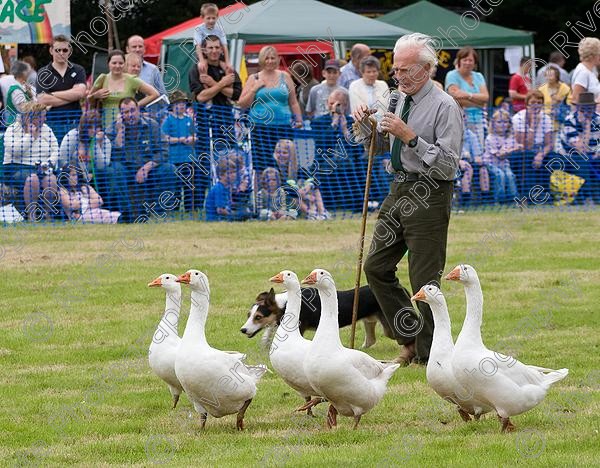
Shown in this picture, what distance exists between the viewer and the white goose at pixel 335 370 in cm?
689

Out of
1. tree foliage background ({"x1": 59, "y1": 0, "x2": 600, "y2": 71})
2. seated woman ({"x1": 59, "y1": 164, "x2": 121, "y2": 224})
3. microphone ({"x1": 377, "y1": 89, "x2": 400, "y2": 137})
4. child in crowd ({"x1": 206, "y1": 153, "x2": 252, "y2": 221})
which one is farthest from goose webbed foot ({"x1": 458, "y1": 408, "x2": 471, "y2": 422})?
tree foliage background ({"x1": 59, "y1": 0, "x2": 600, "y2": 71})

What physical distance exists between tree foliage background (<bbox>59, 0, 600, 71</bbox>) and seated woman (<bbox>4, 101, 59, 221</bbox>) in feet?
55.5

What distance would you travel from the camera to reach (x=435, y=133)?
8.38 meters

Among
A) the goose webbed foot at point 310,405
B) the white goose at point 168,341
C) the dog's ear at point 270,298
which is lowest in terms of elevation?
the goose webbed foot at point 310,405

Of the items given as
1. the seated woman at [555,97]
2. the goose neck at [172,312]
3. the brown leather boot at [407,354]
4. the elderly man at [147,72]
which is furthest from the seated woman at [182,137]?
the goose neck at [172,312]

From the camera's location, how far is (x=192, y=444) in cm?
675

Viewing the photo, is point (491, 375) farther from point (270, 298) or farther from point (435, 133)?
point (270, 298)

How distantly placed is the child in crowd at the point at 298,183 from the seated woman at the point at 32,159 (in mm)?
3069

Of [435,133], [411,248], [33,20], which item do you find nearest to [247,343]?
[411,248]

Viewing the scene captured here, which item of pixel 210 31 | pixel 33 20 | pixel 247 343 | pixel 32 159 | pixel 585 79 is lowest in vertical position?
pixel 247 343

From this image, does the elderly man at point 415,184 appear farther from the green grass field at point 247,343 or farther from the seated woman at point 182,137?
the seated woman at point 182,137

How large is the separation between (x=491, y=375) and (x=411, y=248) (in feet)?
6.63

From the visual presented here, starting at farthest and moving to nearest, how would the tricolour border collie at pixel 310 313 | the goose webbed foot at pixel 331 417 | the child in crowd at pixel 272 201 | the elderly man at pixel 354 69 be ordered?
the elderly man at pixel 354 69
the child in crowd at pixel 272 201
the tricolour border collie at pixel 310 313
the goose webbed foot at pixel 331 417

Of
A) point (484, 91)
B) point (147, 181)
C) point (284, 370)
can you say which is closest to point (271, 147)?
point (147, 181)
